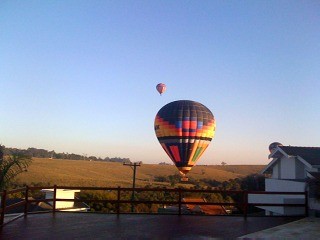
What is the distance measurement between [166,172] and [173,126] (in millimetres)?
95553

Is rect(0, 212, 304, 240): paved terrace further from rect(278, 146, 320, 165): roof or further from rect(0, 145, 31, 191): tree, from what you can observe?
rect(278, 146, 320, 165): roof

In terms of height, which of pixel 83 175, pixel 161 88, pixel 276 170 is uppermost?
pixel 161 88

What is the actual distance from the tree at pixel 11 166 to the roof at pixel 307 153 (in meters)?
19.4

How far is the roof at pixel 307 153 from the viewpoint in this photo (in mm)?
25312

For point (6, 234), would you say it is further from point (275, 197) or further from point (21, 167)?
point (275, 197)

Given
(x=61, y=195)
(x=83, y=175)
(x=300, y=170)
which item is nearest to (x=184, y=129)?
(x=61, y=195)

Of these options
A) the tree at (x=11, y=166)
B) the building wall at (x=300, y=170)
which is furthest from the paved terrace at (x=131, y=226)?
the building wall at (x=300, y=170)

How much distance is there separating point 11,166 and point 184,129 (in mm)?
26400

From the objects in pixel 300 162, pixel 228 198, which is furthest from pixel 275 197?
pixel 228 198

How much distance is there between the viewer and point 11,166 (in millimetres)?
14039

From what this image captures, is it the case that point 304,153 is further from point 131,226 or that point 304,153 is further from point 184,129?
point 131,226

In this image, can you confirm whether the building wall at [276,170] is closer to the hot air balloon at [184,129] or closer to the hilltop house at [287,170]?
the hilltop house at [287,170]

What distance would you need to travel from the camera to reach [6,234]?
9.95 m

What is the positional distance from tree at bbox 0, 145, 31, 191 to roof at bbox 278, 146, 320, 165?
63.6 feet
